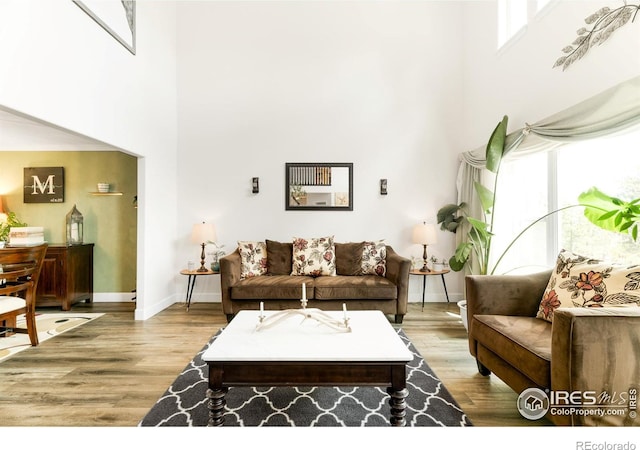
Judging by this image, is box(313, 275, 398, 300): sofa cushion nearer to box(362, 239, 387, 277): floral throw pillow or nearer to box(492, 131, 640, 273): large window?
box(362, 239, 387, 277): floral throw pillow

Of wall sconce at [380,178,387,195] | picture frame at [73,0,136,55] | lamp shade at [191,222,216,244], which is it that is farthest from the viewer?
wall sconce at [380,178,387,195]

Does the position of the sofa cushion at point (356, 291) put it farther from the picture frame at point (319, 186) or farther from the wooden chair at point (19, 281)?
the wooden chair at point (19, 281)

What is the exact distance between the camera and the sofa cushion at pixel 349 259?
3988mm

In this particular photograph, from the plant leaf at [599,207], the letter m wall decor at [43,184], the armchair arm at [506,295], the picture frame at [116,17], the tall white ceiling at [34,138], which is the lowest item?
the armchair arm at [506,295]

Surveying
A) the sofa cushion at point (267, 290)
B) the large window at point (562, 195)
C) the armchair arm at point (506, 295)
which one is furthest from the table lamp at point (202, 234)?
the large window at point (562, 195)

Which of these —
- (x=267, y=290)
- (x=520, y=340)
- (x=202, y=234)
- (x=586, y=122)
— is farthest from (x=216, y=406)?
(x=586, y=122)

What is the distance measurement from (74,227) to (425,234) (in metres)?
4.49

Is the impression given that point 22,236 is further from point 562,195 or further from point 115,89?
point 562,195

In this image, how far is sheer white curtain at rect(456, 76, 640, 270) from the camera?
2090 millimetres

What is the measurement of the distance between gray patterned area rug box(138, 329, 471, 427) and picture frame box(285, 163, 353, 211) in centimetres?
264

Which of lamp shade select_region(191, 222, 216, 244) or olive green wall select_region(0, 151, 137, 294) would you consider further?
olive green wall select_region(0, 151, 137, 294)

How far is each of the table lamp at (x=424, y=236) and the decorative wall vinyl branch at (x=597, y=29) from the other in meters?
2.08

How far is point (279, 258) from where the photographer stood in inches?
161

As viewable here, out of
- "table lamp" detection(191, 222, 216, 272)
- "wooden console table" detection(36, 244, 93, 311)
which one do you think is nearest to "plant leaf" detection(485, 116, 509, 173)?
"table lamp" detection(191, 222, 216, 272)
